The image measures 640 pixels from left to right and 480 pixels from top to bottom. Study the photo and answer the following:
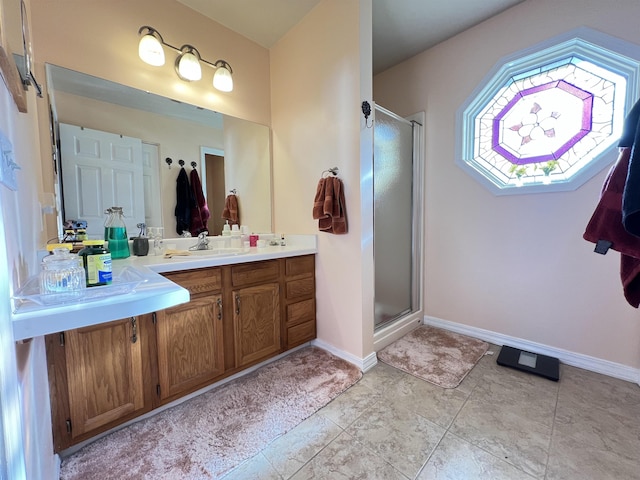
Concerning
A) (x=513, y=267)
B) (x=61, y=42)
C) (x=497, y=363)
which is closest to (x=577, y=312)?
(x=513, y=267)

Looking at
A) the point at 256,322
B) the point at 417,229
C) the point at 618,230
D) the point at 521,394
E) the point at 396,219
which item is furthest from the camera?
the point at 417,229

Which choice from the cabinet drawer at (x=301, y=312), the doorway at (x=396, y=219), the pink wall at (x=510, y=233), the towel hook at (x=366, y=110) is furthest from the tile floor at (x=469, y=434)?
the towel hook at (x=366, y=110)

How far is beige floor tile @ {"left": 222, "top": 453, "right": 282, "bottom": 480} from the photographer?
1095 millimetres

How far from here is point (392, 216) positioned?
92.0 inches

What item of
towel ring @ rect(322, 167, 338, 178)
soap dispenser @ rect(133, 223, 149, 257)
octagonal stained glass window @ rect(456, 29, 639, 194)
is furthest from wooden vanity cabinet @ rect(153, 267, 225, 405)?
octagonal stained glass window @ rect(456, 29, 639, 194)

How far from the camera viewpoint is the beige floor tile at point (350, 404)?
1.41 meters

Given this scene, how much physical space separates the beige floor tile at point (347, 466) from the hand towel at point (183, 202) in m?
1.67

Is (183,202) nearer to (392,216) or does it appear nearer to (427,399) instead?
(392,216)

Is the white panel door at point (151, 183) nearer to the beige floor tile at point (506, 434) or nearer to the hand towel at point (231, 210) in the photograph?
the hand towel at point (231, 210)

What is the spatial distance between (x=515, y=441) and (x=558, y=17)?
2712mm

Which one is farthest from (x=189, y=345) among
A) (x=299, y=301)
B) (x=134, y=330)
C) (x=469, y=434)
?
(x=469, y=434)

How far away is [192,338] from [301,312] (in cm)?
82

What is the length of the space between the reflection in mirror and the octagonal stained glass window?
2.04 meters

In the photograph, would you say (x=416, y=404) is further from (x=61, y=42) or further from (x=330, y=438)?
(x=61, y=42)
